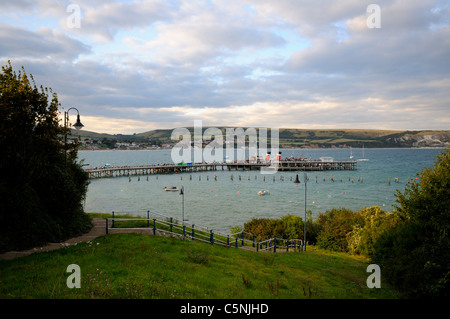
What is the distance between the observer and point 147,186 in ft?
295

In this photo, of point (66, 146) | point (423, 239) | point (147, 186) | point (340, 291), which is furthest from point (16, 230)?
point (147, 186)

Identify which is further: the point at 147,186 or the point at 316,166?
the point at 316,166

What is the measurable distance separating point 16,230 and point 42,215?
1.60 meters

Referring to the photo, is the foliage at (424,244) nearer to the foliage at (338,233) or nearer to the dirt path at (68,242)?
the foliage at (338,233)

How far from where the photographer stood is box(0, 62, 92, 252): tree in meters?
14.5

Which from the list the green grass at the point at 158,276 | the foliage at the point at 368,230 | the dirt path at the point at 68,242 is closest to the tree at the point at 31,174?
the dirt path at the point at 68,242

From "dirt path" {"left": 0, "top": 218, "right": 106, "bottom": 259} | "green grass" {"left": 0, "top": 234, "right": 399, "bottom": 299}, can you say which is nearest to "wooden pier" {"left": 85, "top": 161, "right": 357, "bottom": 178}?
"dirt path" {"left": 0, "top": 218, "right": 106, "bottom": 259}

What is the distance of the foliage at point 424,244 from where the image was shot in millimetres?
12797

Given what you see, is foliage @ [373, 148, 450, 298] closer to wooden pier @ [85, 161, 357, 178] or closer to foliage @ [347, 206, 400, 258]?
foliage @ [347, 206, 400, 258]

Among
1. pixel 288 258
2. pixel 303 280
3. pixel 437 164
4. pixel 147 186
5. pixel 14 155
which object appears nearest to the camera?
pixel 303 280

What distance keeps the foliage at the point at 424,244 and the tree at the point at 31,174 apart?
58.5ft

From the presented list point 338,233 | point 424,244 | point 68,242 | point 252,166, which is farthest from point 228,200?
point 252,166

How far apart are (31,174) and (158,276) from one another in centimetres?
1041
